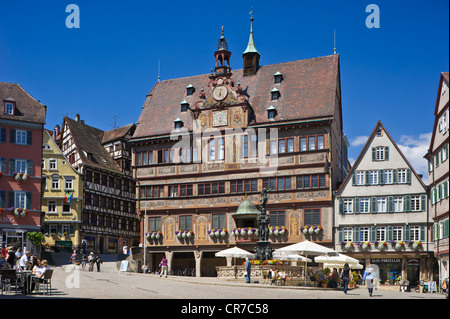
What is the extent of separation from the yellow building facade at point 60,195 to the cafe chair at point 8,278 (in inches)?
1520

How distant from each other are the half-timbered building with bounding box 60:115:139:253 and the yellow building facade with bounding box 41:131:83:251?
867mm

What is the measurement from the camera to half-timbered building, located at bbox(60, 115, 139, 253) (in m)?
66.5

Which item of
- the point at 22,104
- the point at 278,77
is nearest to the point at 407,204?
the point at 278,77

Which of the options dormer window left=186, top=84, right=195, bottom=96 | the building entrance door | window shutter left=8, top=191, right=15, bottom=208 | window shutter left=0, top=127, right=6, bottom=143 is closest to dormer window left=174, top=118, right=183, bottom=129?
dormer window left=186, top=84, right=195, bottom=96

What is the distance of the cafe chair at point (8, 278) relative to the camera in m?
23.6

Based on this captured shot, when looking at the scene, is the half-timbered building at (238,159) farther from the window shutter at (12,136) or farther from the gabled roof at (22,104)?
the window shutter at (12,136)

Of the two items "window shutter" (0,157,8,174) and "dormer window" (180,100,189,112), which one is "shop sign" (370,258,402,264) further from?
"window shutter" (0,157,8,174)

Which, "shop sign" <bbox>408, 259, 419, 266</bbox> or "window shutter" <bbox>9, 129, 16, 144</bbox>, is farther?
"window shutter" <bbox>9, 129, 16, 144</bbox>

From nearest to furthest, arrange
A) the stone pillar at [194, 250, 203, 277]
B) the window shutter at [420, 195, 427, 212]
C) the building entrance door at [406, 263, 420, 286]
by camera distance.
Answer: the building entrance door at [406, 263, 420, 286], the window shutter at [420, 195, 427, 212], the stone pillar at [194, 250, 203, 277]

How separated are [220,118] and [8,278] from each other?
102 feet

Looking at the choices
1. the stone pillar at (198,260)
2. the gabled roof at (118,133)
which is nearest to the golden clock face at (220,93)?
the stone pillar at (198,260)

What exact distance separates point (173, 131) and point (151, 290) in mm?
28073

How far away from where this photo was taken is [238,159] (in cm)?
5225
